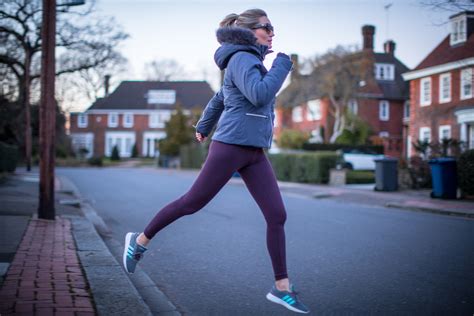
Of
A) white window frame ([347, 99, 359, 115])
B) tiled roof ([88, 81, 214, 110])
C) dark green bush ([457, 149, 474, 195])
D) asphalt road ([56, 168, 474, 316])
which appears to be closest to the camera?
asphalt road ([56, 168, 474, 316])

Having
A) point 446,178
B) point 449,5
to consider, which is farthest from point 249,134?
point 446,178

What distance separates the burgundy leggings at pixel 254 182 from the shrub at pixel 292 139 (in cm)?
3686

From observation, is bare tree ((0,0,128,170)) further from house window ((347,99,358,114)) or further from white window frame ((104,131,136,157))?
white window frame ((104,131,136,157))

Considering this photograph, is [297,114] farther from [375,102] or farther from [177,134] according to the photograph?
[177,134]

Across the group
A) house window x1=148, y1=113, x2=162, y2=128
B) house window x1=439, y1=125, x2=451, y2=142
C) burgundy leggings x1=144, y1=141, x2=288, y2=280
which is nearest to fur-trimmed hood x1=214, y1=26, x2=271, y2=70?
burgundy leggings x1=144, y1=141, x2=288, y2=280

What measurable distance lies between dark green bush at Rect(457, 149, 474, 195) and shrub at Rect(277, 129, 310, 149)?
26887 mm

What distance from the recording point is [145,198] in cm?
1396

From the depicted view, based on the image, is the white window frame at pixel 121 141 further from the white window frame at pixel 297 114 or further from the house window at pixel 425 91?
the house window at pixel 425 91

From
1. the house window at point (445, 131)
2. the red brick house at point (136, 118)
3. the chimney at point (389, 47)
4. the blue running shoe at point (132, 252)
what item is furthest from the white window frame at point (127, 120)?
the blue running shoe at point (132, 252)

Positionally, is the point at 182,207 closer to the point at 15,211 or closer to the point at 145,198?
the point at 15,211

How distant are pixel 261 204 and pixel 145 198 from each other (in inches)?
423

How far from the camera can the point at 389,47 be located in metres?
49.9

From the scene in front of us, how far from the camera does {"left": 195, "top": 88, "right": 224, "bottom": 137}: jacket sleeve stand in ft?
12.7

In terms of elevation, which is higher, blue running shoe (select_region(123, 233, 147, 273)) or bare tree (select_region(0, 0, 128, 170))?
bare tree (select_region(0, 0, 128, 170))
